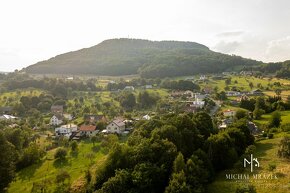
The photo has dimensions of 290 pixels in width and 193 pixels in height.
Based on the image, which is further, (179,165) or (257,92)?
(257,92)

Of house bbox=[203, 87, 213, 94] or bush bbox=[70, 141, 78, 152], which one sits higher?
house bbox=[203, 87, 213, 94]

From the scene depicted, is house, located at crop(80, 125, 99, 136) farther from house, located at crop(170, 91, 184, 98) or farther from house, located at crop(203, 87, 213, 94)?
house, located at crop(203, 87, 213, 94)

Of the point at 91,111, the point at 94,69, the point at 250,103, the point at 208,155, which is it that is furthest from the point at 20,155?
the point at 94,69

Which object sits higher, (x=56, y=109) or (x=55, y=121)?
(x=56, y=109)

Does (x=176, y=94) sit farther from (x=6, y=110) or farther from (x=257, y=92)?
(x=6, y=110)

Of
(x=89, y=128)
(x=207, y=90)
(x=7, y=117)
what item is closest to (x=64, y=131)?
(x=89, y=128)

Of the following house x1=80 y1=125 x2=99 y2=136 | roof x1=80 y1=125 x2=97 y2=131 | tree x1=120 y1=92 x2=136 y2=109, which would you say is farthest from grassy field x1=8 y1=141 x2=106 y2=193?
tree x1=120 y1=92 x2=136 y2=109

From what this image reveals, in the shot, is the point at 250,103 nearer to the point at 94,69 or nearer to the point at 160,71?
the point at 160,71

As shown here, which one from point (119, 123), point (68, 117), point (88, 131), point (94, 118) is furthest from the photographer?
point (68, 117)

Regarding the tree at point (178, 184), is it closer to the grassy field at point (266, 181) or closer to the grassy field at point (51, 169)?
the grassy field at point (266, 181)
